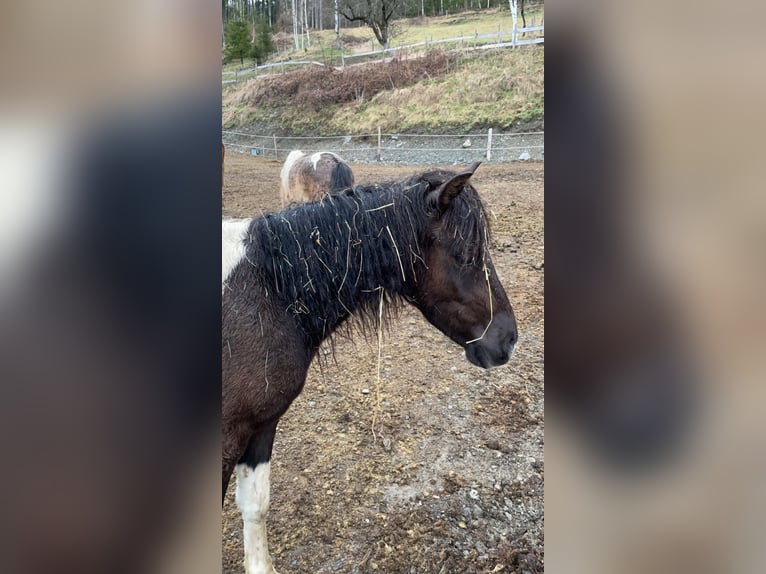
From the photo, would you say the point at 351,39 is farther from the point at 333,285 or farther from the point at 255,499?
the point at 255,499

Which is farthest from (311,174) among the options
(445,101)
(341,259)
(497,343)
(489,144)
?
(497,343)

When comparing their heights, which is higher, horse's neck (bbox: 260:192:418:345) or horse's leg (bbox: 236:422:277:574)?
horse's neck (bbox: 260:192:418:345)

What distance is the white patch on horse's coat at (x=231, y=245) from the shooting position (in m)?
1.27

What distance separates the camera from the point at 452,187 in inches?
52.9

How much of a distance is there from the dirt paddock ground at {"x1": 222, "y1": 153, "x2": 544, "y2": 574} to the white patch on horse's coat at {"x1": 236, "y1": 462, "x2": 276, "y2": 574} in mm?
47

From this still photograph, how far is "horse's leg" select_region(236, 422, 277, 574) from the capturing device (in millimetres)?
1354

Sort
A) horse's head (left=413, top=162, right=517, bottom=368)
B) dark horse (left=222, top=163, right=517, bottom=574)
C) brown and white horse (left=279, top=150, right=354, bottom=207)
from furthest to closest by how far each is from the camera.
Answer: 1. brown and white horse (left=279, top=150, right=354, bottom=207)
2. horse's head (left=413, top=162, right=517, bottom=368)
3. dark horse (left=222, top=163, right=517, bottom=574)

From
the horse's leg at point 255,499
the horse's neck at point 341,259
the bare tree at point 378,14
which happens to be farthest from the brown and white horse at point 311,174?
the horse's leg at point 255,499

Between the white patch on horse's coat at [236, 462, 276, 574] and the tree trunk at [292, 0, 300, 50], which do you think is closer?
the white patch on horse's coat at [236, 462, 276, 574]

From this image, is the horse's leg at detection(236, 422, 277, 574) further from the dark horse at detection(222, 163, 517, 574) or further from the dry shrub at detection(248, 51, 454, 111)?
the dry shrub at detection(248, 51, 454, 111)

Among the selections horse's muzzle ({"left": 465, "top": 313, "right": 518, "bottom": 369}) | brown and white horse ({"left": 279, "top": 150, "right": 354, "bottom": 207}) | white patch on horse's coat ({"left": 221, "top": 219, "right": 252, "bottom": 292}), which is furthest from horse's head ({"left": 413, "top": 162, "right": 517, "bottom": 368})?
white patch on horse's coat ({"left": 221, "top": 219, "right": 252, "bottom": 292})

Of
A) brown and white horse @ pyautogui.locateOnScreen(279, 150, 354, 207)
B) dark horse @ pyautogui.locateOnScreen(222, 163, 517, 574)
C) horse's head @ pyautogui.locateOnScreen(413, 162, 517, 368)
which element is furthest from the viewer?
brown and white horse @ pyautogui.locateOnScreen(279, 150, 354, 207)

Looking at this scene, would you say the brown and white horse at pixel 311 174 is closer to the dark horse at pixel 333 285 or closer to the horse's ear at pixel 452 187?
Result: the dark horse at pixel 333 285
